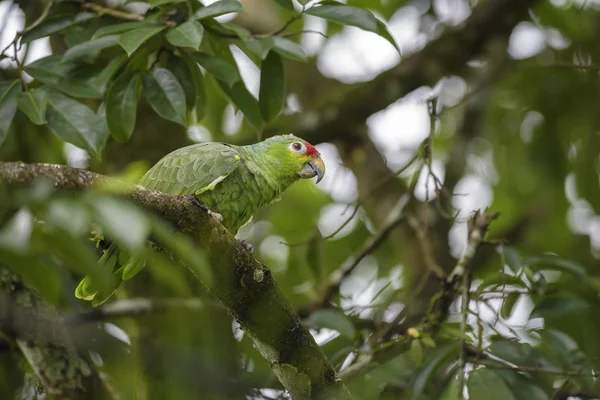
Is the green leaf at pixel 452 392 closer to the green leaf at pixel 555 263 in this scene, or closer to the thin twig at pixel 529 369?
the thin twig at pixel 529 369

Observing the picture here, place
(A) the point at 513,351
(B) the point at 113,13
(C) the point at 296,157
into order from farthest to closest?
(C) the point at 296,157 < (A) the point at 513,351 < (B) the point at 113,13

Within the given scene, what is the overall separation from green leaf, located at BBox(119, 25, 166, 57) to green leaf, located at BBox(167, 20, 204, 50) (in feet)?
0.23

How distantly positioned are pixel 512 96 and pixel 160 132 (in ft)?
10.8

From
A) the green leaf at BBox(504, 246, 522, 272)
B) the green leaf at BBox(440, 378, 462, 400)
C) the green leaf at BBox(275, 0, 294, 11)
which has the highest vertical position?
the green leaf at BBox(275, 0, 294, 11)

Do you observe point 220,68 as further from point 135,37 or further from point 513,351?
point 513,351

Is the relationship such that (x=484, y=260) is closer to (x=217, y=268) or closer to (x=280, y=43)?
(x=280, y=43)

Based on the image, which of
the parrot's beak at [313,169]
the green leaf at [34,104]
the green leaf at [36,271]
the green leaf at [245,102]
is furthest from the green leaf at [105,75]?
the green leaf at [36,271]

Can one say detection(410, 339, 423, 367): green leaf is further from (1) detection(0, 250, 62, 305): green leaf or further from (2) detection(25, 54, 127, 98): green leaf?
(1) detection(0, 250, 62, 305): green leaf

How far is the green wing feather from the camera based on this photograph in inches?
130

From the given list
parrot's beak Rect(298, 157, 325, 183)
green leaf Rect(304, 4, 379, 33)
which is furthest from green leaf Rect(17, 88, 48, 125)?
parrot's beak Rect(298, 157, 325, 183)

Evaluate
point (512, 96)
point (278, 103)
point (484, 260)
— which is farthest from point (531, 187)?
point (278, 103)

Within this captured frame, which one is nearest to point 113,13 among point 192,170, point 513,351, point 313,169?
point 192,170

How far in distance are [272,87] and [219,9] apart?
0.50 m

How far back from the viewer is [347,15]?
3.16m
